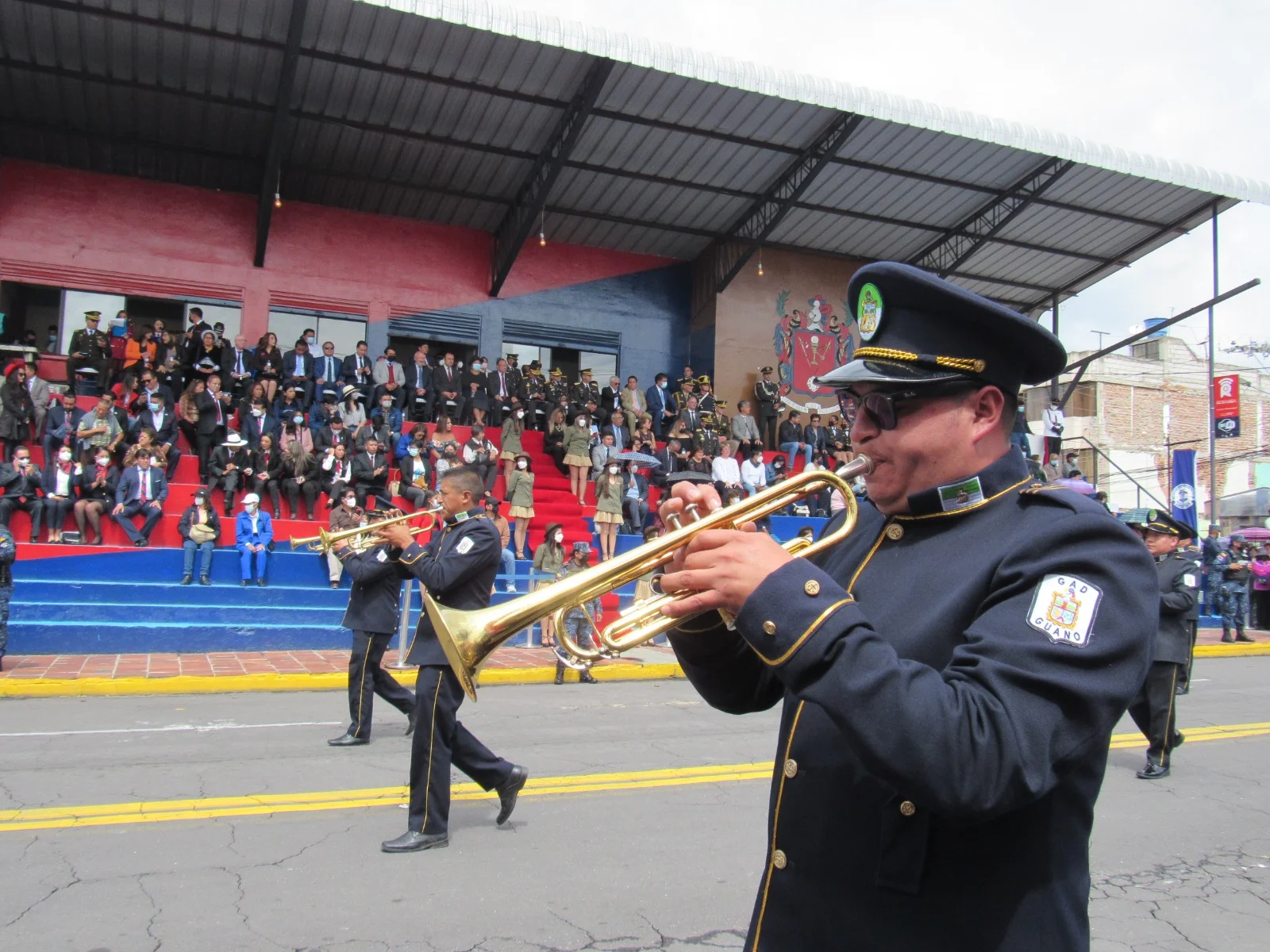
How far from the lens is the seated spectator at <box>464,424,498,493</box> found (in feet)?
55.8

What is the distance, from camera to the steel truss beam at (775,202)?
1888cm

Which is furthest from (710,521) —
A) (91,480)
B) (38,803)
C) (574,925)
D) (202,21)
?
(202,21)

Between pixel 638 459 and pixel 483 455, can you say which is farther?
pixel 638 459

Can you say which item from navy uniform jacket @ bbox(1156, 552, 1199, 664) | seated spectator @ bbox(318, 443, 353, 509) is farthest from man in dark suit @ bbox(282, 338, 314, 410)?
navy uniform jacket @ bbox(1156, 552, 1199, 664)

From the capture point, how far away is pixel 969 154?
795 inches

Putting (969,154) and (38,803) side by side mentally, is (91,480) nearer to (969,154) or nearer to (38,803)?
(38,803)

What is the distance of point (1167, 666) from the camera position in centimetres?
704

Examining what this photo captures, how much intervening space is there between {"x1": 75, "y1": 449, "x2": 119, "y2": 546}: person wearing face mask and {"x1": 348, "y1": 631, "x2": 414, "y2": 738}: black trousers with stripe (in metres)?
8.22

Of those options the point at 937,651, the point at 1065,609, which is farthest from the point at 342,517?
the point at 1065,609

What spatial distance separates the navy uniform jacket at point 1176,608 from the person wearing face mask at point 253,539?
1163 cm

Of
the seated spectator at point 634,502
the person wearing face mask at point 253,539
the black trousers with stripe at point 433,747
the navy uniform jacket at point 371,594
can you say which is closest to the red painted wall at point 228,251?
the seated spectator at point 634,502

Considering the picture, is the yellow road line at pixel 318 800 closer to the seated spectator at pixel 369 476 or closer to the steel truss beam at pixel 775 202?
the seated spectator at pixel 369 476

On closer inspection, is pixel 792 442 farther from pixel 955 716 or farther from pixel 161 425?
pixel 955 716

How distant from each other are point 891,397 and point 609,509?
14897 millimetres
